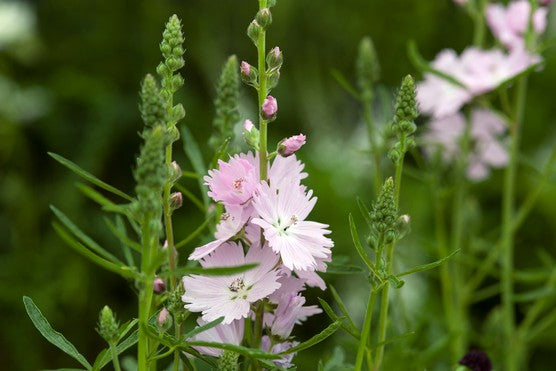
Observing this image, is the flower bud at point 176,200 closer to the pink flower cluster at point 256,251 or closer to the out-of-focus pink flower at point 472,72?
the pink flower cluster at point 256,251

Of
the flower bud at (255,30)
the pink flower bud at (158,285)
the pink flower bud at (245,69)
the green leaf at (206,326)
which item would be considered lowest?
the green leaf at (206,326)

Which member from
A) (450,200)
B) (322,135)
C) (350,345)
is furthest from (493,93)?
(322,135)

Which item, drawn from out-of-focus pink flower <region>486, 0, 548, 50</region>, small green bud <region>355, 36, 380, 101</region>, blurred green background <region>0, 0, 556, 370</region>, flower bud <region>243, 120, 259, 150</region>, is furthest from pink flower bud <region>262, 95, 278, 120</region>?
blurred green background <region>0, 0, 556, 370</region>

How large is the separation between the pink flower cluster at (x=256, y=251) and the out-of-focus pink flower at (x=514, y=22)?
1.54 feet

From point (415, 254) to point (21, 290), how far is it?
0.61 metres

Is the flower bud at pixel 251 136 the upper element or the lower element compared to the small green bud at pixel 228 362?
upper

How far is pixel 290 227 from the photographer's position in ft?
1.42

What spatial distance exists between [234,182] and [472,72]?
0.47 meters

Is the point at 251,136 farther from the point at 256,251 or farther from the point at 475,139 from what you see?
the point at 475,139

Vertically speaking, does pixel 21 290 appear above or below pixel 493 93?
below

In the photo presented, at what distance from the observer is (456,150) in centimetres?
91

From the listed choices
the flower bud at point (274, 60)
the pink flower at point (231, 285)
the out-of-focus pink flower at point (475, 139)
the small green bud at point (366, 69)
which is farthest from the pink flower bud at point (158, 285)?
the out-of-focus pink flower at point (475, 139)

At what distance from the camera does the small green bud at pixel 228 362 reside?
40cm

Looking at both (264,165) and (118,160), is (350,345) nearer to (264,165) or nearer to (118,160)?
(264,165)
